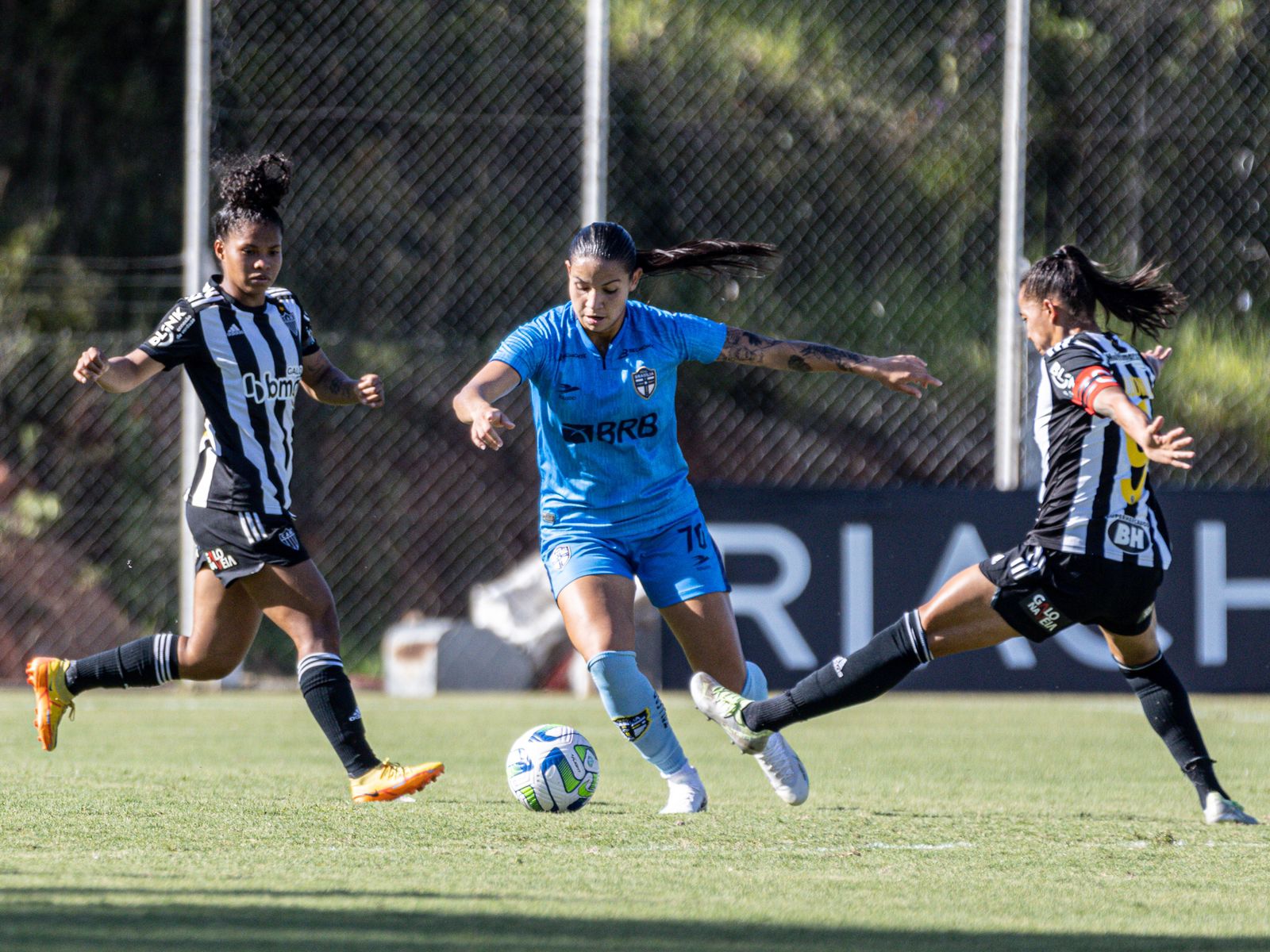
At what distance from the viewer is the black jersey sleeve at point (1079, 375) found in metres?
5.05

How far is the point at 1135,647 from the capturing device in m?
5.50

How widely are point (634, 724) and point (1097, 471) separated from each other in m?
1.65

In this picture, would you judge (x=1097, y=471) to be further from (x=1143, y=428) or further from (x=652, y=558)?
(x=652, y=558)

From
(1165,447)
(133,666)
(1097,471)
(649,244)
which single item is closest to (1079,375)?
(1097,471)

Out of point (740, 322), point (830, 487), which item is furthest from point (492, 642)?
point (740, 322)

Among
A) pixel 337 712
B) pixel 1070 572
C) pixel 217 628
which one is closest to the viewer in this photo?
pixel 1070 572

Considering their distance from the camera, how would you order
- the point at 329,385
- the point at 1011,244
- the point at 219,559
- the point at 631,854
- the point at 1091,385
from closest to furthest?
1. the point at 631,854
2. the point at 1091,385
3. the point at 219,559
4. the point at 329,385
5. the point at 1011,244

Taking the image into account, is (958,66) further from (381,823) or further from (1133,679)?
(381,823)

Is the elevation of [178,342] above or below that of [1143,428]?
below

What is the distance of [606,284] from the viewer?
528cm

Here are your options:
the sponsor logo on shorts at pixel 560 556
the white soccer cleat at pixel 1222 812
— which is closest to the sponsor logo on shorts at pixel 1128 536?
the white soccer cleat at pixel 1222 812

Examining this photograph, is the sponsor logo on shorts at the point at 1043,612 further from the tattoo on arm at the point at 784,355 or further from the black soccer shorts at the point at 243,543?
the black soccer shorts at the point at 243,543

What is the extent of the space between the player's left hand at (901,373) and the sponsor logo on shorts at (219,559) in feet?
7.07

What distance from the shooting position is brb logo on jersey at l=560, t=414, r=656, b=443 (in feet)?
17.6
